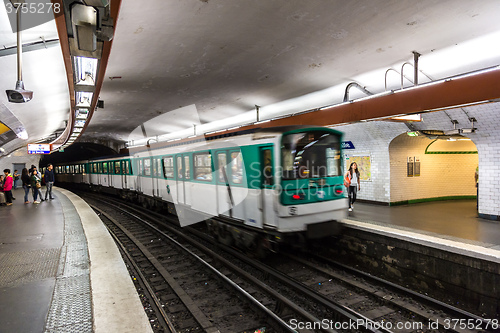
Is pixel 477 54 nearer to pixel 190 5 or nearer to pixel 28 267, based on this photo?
pixel 190 5

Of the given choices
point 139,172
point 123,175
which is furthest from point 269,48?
point 123,175

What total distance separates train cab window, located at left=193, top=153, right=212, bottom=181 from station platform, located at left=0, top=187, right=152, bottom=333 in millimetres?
2609

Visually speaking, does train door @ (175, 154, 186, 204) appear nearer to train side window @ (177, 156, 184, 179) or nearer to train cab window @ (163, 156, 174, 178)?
train side window @ (177, 156, 184, 179)

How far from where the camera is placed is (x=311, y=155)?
238 inches

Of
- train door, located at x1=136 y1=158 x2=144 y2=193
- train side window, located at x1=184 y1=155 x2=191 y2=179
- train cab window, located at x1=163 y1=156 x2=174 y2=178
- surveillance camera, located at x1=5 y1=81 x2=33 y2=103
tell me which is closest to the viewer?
surveillance camera, located at x1=5 y1=81 x2=33 y2=103

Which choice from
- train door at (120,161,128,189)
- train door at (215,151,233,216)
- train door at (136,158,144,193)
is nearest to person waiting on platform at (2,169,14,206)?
train door at (120,161,128,189)

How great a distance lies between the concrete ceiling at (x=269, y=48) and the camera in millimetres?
4832

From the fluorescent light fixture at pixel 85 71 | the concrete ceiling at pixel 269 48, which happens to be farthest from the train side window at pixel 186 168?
the fluorescent light fixture at pixel 85 71

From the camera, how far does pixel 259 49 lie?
21.4 feet

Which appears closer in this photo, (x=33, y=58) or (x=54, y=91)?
→ (x=33, y=58)

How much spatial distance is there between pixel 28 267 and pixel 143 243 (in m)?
3.50

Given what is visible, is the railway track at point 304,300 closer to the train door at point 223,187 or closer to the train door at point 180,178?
the train door at point 223,187

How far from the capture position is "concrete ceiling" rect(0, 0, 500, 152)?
4.83 m

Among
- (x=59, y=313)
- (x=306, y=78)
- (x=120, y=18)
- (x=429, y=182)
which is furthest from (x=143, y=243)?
(x=429, y=182)
